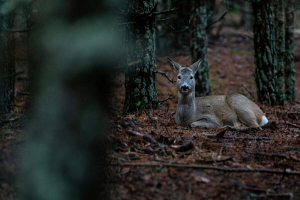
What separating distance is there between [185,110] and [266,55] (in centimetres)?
365

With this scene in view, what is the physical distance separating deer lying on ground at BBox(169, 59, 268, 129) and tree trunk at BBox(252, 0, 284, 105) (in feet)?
6.46

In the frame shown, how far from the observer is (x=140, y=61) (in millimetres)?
7039

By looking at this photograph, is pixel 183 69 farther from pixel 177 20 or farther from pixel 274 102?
pixel 177 20

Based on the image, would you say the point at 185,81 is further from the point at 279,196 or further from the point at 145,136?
the point at 279,196

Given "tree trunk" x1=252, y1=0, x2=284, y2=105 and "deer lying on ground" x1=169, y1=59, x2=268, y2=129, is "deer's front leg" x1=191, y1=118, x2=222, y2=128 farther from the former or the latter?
"tree trunk" x1=252, y1=0, x2=284, y2=105

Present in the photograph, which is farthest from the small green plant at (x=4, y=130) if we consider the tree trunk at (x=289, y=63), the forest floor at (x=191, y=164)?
the tree trunk at (x=289, y=63)

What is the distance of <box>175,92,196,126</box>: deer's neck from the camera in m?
7.21

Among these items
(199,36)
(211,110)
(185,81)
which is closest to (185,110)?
(185,81)

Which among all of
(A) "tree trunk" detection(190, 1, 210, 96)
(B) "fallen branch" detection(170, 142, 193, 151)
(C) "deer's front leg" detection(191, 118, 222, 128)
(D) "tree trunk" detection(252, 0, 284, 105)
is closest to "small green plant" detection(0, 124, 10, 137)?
(B) "fallen branch" detection(170, 142, 193, 151)

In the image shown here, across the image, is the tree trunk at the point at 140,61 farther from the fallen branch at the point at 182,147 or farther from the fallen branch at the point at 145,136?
the fallen branch at the point at 182,147

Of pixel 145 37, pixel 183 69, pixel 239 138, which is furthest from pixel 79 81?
pixel 183 69

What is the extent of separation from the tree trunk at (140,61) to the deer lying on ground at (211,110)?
2.45 ft

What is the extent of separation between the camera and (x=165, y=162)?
3.62 m

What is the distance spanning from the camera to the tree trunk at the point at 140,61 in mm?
6965
